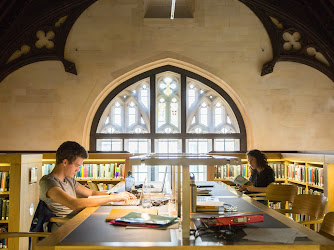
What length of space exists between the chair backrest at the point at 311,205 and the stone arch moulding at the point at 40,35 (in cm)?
671

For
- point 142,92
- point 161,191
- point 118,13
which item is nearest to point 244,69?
point 142,92

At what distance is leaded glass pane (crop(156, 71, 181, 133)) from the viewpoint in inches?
372

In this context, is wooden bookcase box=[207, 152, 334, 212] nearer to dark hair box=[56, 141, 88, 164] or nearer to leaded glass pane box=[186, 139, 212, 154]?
leaded glass pane box=[186, 139, 212, 154]

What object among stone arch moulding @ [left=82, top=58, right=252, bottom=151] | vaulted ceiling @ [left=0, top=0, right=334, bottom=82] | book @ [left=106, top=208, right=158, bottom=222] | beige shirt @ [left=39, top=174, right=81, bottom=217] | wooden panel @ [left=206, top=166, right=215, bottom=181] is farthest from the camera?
stone arch moulding @ [left=82, top=58, right=252, bottom=151]

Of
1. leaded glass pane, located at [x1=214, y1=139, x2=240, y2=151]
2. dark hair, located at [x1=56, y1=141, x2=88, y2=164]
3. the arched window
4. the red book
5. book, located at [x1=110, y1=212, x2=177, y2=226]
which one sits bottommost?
book, located at [x1=110, y1=212, x2=177, y2=226]

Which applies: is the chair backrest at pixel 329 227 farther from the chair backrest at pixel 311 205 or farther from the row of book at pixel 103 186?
the row of book at pixel 103 186

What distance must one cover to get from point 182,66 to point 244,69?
1.54m

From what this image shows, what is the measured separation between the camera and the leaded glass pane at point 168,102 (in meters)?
9.44

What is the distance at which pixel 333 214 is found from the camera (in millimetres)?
2613

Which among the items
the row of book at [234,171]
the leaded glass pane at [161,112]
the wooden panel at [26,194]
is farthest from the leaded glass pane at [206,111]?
the wooden panel at [26,194]

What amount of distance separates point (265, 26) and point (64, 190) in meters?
7.45

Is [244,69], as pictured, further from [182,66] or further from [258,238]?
[258,238]

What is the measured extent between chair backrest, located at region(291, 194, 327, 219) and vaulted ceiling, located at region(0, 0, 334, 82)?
19.5 ft

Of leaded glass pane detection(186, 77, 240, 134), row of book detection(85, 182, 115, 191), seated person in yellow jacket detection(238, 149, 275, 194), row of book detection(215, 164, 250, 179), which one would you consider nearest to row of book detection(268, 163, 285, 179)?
row of book detection(215, 164, 250, 179)
